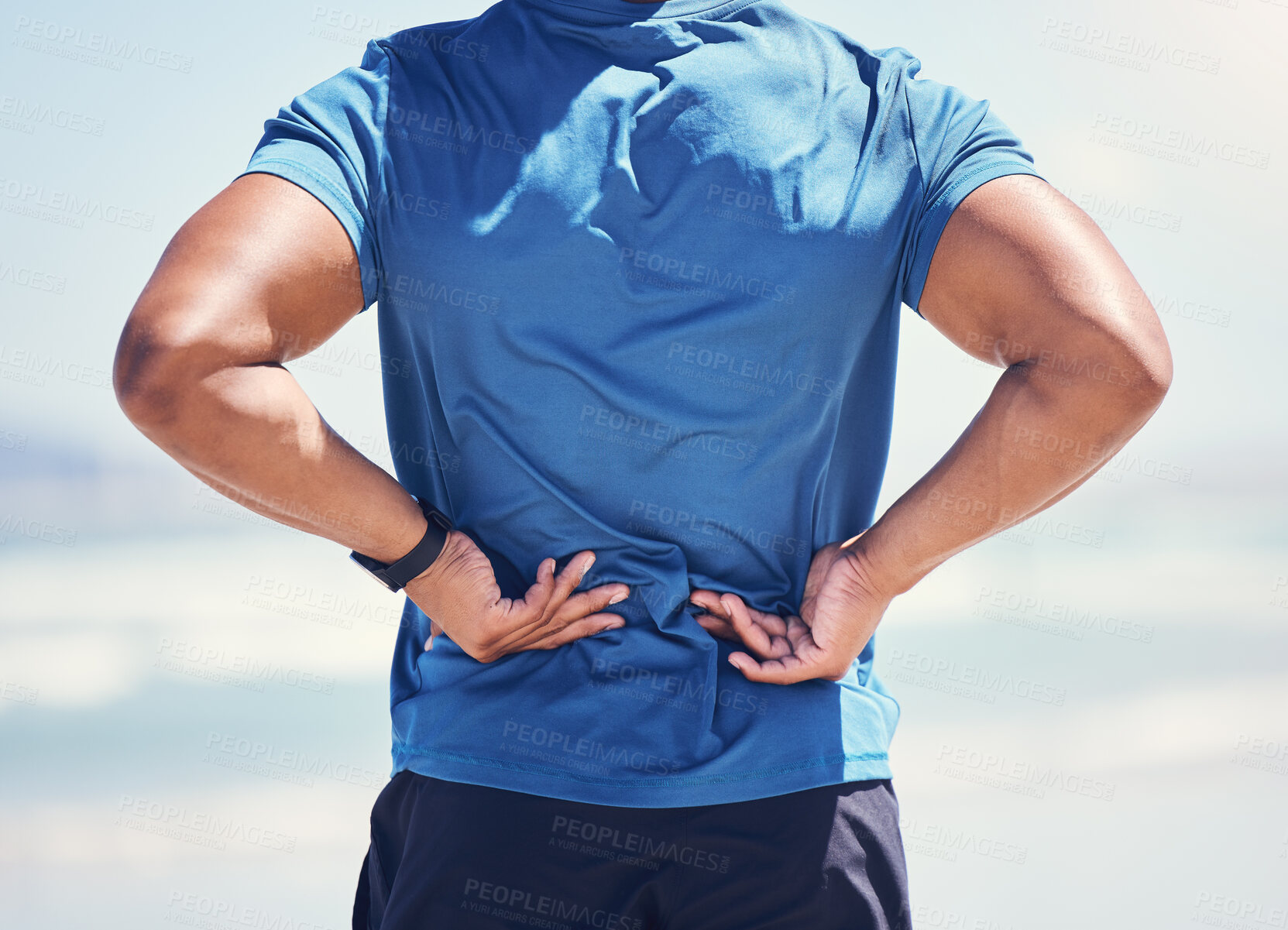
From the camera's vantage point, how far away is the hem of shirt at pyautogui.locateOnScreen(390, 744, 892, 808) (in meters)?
0.91

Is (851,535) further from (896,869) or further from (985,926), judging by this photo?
(985,926)

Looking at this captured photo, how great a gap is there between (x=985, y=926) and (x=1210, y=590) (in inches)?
106

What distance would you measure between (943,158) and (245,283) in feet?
1.96

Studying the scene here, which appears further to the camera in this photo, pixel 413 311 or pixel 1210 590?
pixel 1210 590

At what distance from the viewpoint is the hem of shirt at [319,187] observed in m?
0.86

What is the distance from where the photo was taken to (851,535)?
107 centimetres

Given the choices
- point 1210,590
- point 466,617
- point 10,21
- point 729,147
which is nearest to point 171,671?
point 10,21

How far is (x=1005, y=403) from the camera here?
96 cm

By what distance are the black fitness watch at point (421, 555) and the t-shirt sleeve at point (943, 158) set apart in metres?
0.47
